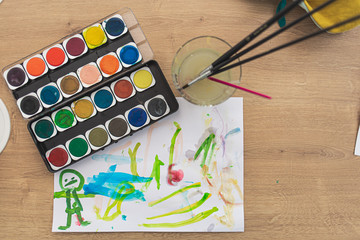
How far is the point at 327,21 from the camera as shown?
2.29 ft

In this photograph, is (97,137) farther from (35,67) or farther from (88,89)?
(35,67)

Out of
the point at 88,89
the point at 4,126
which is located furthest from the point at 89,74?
the point at 4,126

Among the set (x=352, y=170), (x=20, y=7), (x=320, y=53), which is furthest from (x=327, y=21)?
(x=20, y=7)

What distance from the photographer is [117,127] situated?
0.70 m

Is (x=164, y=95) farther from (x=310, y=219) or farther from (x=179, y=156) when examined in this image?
(x=310, y=219)

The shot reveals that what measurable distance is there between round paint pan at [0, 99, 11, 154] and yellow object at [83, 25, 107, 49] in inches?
10.4

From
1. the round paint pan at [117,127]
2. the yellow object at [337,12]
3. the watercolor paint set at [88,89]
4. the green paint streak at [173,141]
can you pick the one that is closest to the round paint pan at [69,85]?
the watercolor paint set at [88,89]

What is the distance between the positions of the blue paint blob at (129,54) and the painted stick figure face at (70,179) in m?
0.30

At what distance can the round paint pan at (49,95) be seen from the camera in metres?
0.68

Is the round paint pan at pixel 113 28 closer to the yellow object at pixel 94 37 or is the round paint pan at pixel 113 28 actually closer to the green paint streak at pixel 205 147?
the yellow object at pixel 94 37

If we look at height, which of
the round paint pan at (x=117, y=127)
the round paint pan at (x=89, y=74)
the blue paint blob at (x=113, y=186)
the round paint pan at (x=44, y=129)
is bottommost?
the blue paint blob at (x=113, y=186)

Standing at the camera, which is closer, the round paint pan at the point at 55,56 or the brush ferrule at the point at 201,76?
the brush ferrule at the point at 201,76

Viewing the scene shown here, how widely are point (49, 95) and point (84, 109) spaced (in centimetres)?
9

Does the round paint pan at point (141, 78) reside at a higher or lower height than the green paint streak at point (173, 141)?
higher
